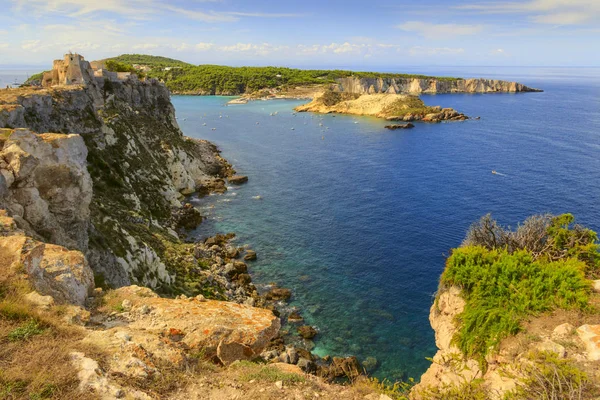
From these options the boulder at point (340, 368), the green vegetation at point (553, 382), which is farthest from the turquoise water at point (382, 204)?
the green vegetation at point (553, 382)

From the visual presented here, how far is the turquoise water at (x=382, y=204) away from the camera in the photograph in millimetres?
32844

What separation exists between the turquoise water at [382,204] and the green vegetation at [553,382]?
52.0 ft

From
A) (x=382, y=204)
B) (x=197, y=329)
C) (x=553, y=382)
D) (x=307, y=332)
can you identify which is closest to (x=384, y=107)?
(x=382, y=204)

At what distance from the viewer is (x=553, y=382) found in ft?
35.7

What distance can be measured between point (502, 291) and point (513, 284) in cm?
79

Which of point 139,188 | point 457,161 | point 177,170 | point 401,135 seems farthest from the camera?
point 401,135

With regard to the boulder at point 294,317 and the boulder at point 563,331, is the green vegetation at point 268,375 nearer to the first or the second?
the boulder at point 563,331

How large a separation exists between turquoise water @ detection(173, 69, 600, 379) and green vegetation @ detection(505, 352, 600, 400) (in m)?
15.8

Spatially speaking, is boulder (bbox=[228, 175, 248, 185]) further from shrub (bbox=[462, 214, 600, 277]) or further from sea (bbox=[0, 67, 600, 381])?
shrub (bbox=[462, 214, 600, 277])

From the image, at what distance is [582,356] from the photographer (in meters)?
13.0

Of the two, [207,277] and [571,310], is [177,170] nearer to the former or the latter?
[207,277]

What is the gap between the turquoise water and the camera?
32844 mm

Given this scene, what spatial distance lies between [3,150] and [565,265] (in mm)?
29429

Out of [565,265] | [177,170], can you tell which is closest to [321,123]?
[177,170]
